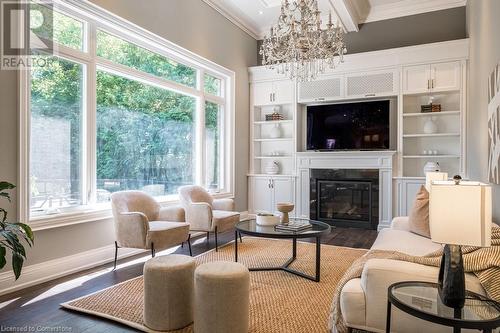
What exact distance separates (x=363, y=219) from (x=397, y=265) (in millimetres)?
4322

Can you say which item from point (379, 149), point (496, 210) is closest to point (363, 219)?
point (379, 149)

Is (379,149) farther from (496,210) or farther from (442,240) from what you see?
(442,240)

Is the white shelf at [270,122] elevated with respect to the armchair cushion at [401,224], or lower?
elevated

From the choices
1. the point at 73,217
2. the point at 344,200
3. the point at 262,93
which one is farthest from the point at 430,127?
the point at 73,217

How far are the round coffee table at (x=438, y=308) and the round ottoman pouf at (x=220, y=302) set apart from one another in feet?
2.87

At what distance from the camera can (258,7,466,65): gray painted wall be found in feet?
18.8

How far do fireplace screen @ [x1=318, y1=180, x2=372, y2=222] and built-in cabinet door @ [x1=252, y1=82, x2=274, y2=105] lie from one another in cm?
197

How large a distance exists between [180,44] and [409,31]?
4.04 metres

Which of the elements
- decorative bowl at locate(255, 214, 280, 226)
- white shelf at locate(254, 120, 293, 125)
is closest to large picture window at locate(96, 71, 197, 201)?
white shelf at locate(254, 120, 293, 125)

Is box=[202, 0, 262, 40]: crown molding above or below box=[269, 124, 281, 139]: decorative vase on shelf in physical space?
above

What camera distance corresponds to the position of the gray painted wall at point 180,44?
9.90 ft

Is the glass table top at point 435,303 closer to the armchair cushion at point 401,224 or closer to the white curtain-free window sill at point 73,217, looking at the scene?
the armchair cushion at point 401,224

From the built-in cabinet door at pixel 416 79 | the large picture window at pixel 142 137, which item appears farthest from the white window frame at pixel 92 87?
the built-in cabinet door at pixel 416 79

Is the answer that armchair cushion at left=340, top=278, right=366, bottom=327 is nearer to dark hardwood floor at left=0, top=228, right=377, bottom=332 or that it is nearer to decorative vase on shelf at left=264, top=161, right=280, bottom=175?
dark hardwood floor at left=0, top=228, right=377, bottom=332
